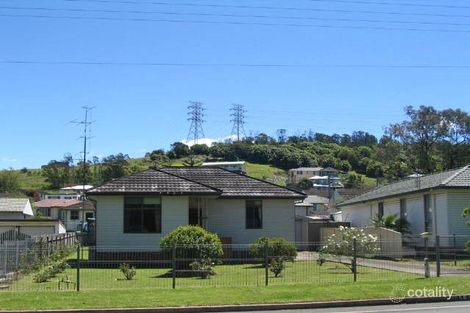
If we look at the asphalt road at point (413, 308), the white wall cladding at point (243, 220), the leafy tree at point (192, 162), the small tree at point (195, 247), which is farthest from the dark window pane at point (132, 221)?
the leafy tree at point (192, 162)

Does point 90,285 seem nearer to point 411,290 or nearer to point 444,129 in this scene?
point 411,290

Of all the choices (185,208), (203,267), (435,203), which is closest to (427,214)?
(435,203)

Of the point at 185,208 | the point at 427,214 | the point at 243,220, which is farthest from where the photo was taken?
the point at 427,214

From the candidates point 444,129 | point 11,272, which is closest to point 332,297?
point 11,272

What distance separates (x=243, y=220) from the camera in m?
34.6

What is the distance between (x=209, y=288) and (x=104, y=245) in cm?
1350

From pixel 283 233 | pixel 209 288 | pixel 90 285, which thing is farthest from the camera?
pixel 283 233

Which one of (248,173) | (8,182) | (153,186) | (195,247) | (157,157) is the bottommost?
(195,247)

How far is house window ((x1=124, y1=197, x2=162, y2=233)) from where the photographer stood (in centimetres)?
3103

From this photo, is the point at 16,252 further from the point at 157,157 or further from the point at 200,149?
the point at 200,149

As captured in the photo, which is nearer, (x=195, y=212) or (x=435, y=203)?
(x=195, y=212)

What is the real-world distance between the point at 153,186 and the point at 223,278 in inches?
425

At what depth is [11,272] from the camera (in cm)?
2303

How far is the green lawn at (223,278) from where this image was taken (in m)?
19.7
